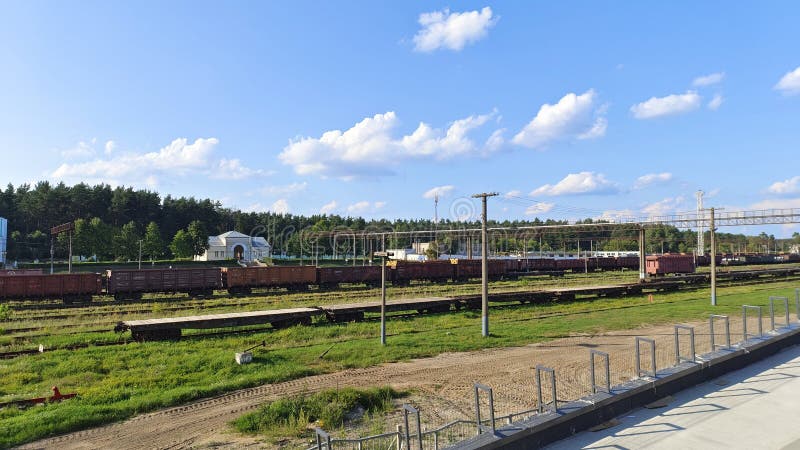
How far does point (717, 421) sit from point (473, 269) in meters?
47.3

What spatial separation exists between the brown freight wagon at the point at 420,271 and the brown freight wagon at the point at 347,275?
2.31 metres

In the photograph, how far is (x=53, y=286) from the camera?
3272cm

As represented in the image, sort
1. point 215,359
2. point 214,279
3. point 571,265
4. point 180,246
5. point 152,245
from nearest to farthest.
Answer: point 215,359 < point 214,279 < point 571,265 < point 152,245 < point 180,246

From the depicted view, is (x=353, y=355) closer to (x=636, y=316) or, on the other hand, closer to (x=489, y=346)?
(x=489, y=346)

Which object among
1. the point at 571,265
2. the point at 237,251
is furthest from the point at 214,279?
the point at 237,251

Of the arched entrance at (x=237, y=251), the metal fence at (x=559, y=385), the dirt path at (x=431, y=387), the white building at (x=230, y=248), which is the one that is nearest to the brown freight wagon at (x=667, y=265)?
the metal fence at (x=559, y=385)

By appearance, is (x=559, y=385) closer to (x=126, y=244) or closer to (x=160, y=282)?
(x=160, y=282)

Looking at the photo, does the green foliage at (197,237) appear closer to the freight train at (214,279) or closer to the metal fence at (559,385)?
the freight train at (214,279)

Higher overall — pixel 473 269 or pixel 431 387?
pixel 473 269

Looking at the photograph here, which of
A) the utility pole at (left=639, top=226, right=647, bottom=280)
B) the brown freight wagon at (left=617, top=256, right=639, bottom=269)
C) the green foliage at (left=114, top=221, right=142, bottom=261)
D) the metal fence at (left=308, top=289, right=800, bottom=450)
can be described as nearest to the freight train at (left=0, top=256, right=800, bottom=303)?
the utility pole at (left=639, top=226, right=647, bottom=280)

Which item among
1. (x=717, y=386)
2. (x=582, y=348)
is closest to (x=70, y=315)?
(x=582, y=348)

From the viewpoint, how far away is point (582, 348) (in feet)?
54.5

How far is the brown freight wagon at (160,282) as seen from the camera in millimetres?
34844

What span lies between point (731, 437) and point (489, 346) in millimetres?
9310
